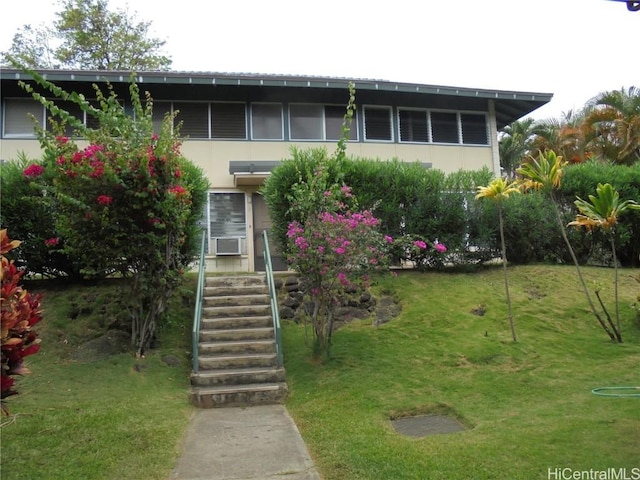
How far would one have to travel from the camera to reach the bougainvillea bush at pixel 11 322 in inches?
150

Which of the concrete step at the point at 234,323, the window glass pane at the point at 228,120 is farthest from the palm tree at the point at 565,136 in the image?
the concrete step at the point at 234,323

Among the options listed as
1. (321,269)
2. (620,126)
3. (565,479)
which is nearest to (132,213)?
(321,269)

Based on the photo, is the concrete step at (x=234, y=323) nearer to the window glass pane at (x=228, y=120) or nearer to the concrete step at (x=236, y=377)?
the concrete step at (x=236, y=377)

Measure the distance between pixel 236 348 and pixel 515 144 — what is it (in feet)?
81.7

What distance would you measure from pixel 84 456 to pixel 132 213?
13.3 ft

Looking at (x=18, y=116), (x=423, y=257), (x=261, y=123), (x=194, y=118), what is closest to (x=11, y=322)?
(x=423, y=257)

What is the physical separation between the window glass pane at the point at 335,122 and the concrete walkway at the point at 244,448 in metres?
10.4

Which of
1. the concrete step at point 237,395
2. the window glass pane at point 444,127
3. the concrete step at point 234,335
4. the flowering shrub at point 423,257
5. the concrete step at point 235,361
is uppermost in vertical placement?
the window glass pane at point 444,127

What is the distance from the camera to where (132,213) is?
324 inches

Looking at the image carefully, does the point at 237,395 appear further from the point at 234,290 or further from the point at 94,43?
the point at 94,43

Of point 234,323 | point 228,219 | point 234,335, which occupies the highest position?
point 228,219

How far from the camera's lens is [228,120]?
15.4 meters

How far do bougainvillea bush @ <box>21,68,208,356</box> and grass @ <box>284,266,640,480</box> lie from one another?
8.46ft

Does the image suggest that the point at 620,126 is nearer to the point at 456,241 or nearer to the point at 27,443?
the point at 456,241
